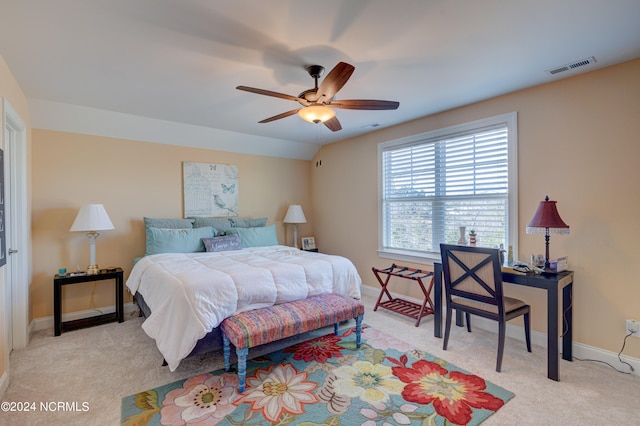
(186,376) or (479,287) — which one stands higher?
(479,287)

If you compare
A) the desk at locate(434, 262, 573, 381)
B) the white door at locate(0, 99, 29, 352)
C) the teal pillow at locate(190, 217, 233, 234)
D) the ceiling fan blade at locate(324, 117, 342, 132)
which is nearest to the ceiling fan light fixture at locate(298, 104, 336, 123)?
the ceiling fan blade at locate(324, 117, 342, 132)

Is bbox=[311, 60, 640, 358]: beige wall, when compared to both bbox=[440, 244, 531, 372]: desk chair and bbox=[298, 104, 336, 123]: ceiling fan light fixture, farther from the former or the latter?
bbox=[298, 104, 336, 123]: ceiling fan light fixture

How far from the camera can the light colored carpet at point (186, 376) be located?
6.19ft

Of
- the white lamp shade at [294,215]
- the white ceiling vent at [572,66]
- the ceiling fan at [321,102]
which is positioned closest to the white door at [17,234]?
the ceiling fan at [321,102]

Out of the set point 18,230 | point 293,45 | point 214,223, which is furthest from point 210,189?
point 293,45

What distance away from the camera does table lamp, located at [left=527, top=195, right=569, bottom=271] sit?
2443 millimetres

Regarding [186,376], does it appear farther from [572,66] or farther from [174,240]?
[572,66]

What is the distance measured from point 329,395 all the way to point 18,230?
3173 millimetres

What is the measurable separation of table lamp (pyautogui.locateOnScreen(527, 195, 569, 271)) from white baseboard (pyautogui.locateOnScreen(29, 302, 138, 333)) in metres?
4.46

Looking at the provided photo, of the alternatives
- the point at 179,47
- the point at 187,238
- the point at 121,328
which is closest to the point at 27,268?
the point at 121,328

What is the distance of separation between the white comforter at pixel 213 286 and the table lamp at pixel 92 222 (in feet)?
1.80

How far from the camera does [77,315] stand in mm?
3570

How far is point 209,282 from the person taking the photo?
2350 mm

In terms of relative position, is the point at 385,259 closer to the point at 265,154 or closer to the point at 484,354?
the point at 484,354
